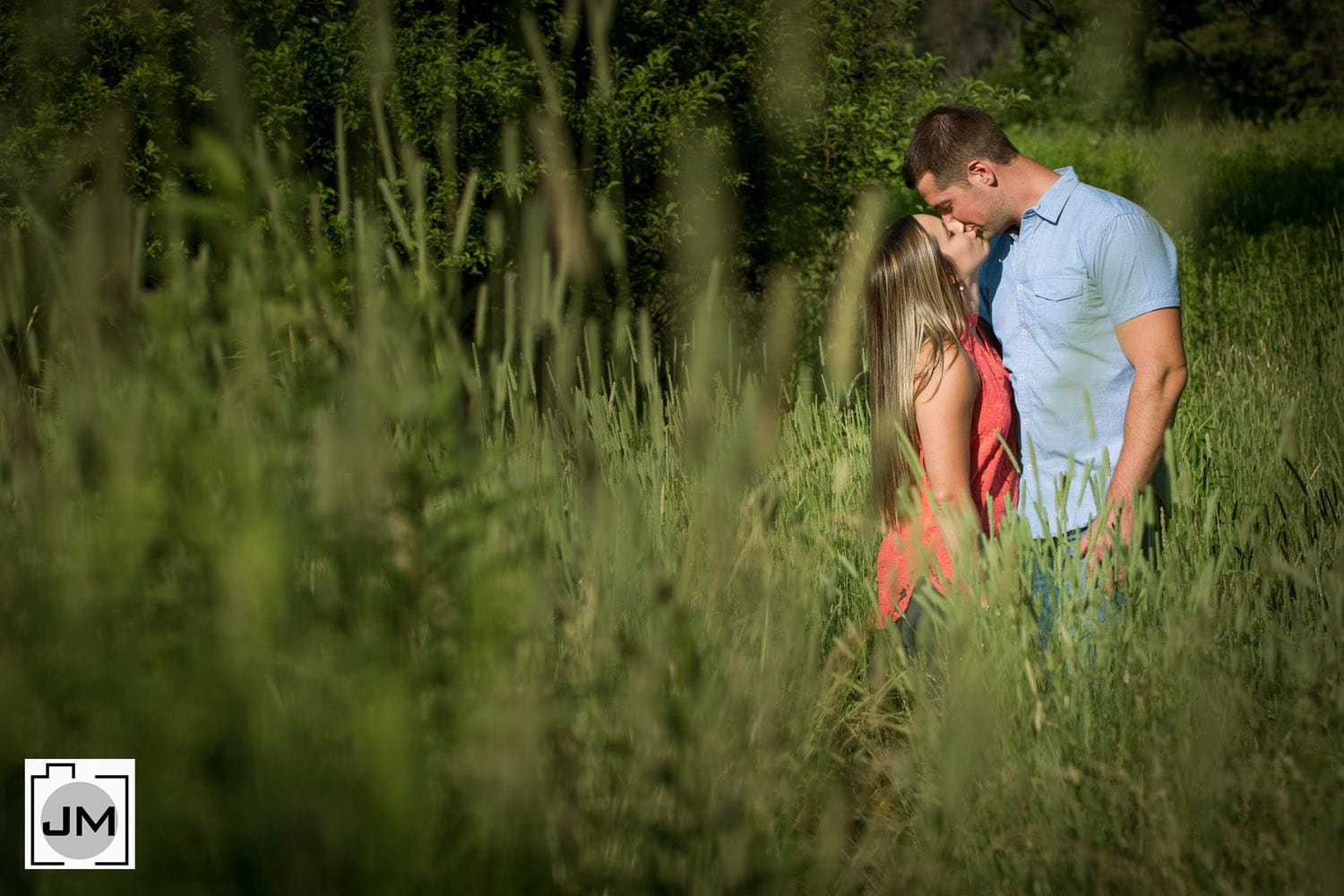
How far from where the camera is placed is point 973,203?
2732mm

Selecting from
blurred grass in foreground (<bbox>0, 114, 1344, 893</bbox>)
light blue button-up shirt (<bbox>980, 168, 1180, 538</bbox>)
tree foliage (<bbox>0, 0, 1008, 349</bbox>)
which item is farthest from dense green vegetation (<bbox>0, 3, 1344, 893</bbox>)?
tree foliage (<bbox>0, 0, 1008, 349</bbox>)

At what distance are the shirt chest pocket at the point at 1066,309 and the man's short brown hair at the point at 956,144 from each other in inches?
13.9

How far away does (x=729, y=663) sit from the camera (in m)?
1.53

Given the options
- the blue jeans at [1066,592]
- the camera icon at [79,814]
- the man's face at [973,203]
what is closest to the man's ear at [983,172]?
the man's face at [973,203]

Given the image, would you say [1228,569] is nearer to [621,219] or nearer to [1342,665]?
[1342,665]

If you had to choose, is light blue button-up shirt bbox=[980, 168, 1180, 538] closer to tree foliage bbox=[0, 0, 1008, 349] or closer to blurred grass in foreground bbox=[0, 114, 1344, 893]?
blurred grass in foreground bbox=[0, 114, 1344, 893]

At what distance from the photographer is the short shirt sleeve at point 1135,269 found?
7.98ft

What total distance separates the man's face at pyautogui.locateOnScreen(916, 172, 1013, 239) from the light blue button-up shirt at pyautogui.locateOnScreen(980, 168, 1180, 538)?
6 cm

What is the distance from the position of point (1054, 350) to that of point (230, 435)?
2.00 metres

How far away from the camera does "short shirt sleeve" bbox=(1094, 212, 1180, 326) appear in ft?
7.98

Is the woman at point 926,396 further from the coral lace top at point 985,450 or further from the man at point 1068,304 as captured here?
the man at point 1068,304

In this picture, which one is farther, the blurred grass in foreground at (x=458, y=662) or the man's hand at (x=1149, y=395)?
the man's hand at (x=1149, y=395)

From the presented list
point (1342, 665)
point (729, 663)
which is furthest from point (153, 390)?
point (1342, 665)

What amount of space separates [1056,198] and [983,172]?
0.64ft
